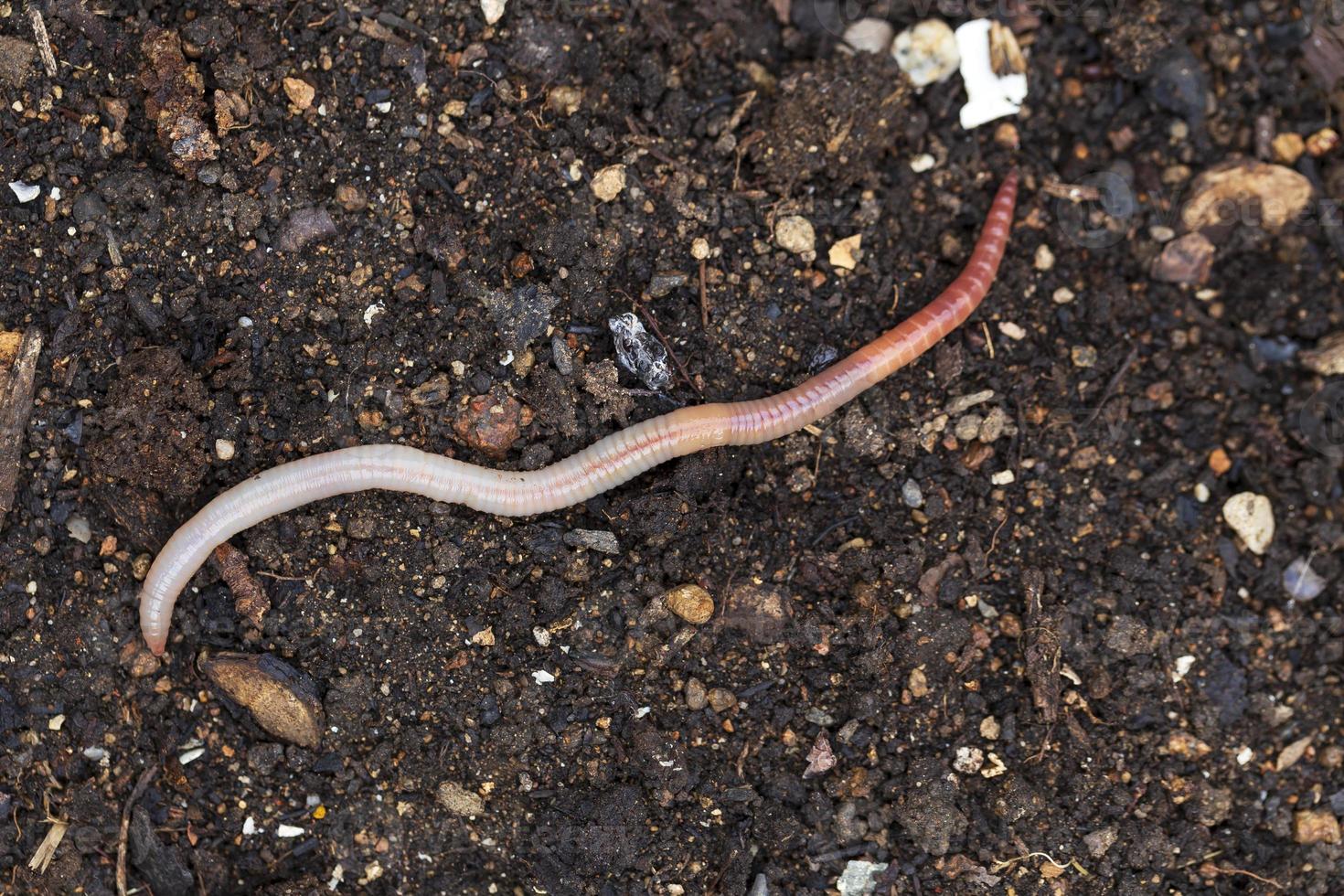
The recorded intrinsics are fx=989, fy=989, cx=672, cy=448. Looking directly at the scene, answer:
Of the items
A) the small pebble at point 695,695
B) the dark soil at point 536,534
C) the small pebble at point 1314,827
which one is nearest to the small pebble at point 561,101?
the dark soil at point 536,534

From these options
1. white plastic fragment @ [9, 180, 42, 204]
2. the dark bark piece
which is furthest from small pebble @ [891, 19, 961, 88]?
the dark bark piece

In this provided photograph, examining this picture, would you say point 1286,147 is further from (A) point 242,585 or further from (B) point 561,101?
(A) point 242,585

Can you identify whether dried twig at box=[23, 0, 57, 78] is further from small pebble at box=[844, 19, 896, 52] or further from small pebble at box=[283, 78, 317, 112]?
small pebble at box=[844, 19, 896, 52]

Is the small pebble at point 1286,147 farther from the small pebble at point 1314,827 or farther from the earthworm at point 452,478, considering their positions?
the small pebble at point 1314,827

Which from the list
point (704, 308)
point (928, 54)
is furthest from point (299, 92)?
point (928, 54)

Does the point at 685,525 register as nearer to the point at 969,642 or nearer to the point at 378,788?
the point at 969,642

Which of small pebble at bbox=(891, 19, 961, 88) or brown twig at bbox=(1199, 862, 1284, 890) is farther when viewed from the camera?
small pebble at bbox=(891, 19, 961, 88)
